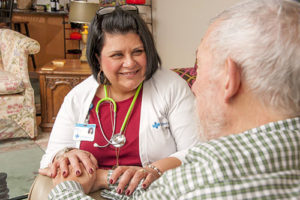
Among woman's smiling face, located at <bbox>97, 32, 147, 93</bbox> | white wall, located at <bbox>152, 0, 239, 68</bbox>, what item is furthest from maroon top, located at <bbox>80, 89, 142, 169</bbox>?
white wall, located at <bbox>152, 0, 239, 68</bbox>

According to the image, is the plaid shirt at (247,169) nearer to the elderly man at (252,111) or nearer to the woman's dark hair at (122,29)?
the elderly man at (252,111)

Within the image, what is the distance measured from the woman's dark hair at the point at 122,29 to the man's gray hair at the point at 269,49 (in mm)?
703

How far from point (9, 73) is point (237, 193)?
3.01 m

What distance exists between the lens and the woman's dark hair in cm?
130

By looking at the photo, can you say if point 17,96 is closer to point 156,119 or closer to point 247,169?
point 156,119

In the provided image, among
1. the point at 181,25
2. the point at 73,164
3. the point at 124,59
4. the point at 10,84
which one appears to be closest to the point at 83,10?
the point at 10,84

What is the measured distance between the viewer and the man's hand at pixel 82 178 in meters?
1.04

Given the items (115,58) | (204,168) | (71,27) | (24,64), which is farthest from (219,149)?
(71,27)

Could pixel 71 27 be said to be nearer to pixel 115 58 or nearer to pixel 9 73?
pixel 9 73

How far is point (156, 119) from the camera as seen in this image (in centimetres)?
131

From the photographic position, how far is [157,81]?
54.6 inches

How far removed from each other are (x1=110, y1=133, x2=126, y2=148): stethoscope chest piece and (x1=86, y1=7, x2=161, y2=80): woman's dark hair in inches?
10.4

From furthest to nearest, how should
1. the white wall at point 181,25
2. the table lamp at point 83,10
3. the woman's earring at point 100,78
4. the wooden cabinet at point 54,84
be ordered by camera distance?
1. the white wall at point 181,25
2. the table lamp at point 83,10
3. the wooden cabinet at point 54,84
4. the woman's earring at point 100,78

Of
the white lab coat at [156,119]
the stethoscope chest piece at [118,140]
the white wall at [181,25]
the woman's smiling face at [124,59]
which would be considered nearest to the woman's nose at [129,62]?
the woman's smiling face at [124,59]
